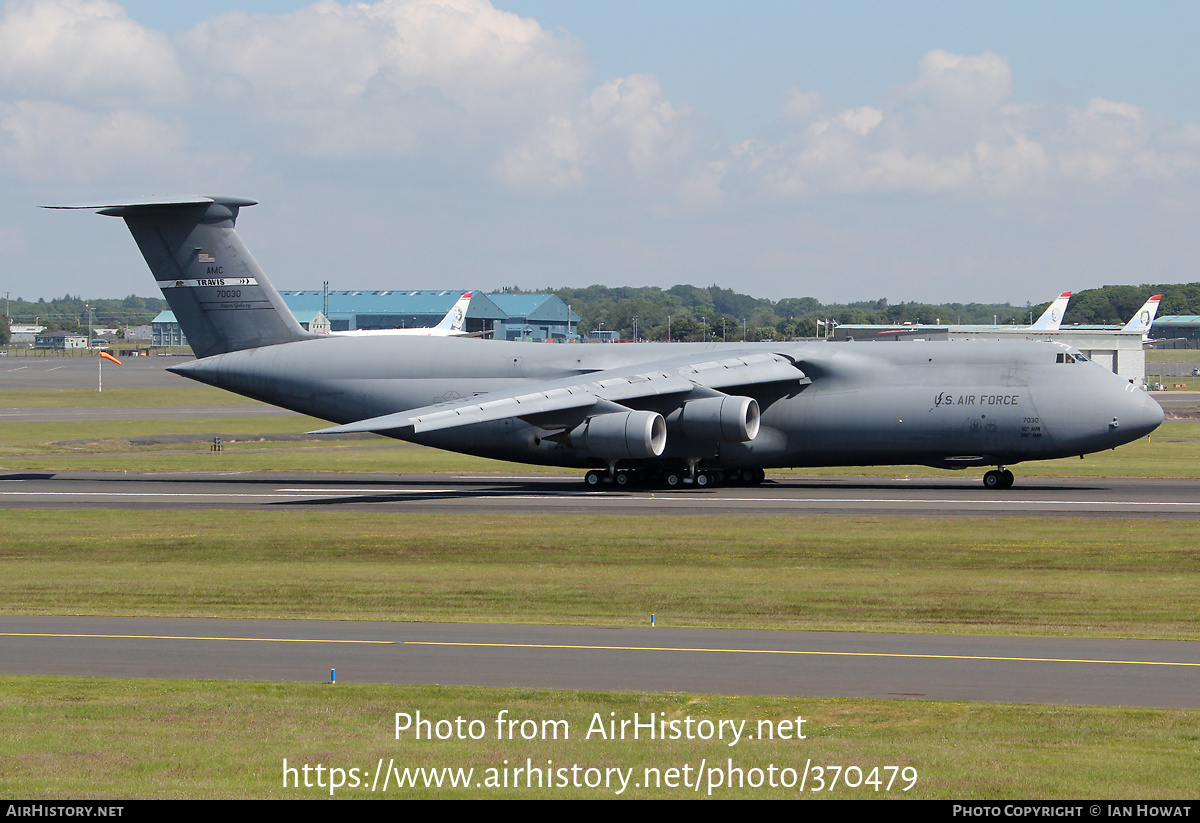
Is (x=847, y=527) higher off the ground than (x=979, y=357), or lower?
lower

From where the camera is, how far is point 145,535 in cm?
2795

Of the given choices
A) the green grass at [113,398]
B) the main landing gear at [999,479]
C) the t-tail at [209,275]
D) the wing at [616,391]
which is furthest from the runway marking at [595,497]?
the green grass at [113,398]

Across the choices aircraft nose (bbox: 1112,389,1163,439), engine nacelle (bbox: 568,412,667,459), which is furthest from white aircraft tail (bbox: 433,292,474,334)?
aircraft nose (bbox: 1112,389,1163,439)

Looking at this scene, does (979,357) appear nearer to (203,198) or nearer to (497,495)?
(497,495)

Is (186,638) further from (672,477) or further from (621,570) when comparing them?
(672,477)

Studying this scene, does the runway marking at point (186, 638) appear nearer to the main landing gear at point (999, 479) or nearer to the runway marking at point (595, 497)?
the runway marking at point (595, 497)

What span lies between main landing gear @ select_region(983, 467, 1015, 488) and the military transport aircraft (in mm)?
40

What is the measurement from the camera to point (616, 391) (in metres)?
35.5

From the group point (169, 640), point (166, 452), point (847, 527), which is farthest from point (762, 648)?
point (166, 452)

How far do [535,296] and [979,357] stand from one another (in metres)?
161

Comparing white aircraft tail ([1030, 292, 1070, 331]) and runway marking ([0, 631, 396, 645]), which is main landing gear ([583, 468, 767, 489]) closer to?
runway marking ([0, 631, 396, 645])

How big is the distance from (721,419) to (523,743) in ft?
81.3

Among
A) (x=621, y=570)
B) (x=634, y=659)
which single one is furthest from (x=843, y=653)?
(x=621, y=570)

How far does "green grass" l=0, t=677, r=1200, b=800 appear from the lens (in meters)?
9.68
